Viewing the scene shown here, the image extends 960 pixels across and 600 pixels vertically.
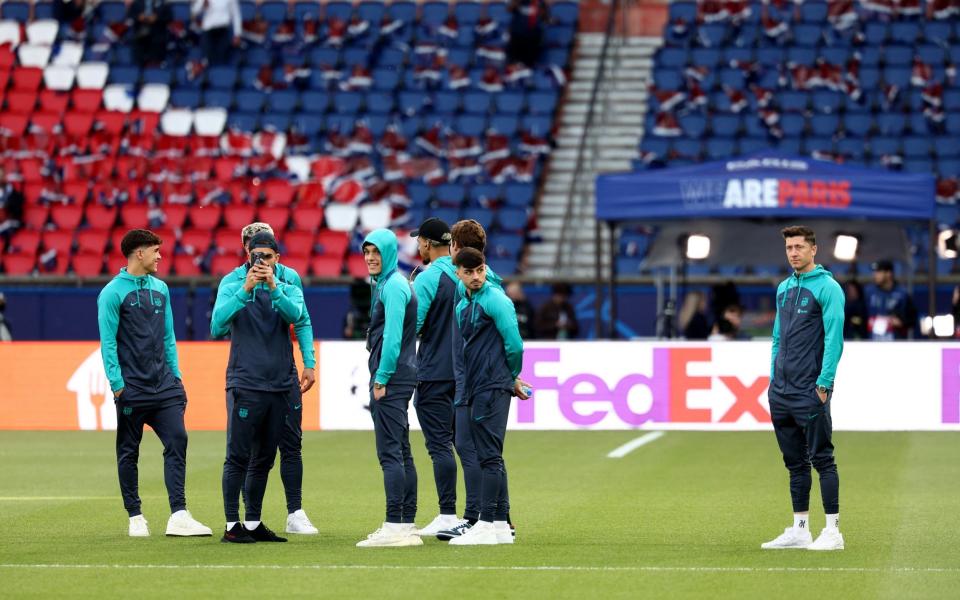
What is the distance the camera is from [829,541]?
1015 cm

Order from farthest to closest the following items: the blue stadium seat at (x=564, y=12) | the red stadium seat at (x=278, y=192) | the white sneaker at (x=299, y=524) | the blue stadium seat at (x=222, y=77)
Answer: the blue stadium seat at (x=564, y=12)
the blue stadium seat at (x=222, y=77)
the red stadium seat at (x=278, y=192)
the white sneaker at (x=299, y=524)

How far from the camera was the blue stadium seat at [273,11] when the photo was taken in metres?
34.0

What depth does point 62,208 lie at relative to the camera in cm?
Result: 3027

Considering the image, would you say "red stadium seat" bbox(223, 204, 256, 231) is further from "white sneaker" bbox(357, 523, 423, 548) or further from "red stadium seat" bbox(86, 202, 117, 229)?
"white sneaker" bbox(357, 523, 423, 548)

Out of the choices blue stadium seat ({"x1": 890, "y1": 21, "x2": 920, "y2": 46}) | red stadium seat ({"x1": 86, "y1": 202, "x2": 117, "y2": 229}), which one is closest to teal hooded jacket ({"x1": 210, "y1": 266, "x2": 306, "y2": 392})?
red stadium seat ({"x1": 86, "y1": 202, "x2": 117, "y2": 229})

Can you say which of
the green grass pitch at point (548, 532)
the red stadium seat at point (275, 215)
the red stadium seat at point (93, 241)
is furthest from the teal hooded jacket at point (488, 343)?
the red stadium seat at point (93, 241)

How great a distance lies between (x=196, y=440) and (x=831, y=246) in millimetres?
9467

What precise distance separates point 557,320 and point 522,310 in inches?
28.4

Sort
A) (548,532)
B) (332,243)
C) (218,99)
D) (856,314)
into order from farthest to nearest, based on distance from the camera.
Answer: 1. (218,99)
2. (332,243)
3. (856,314)
4. (548,532)

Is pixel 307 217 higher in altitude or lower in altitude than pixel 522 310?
higher

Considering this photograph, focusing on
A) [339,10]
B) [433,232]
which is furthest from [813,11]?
[433,232]

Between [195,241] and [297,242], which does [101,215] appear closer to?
[195,241]

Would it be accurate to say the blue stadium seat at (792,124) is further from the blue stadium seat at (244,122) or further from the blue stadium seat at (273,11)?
the blue stadium seat at (273,11)

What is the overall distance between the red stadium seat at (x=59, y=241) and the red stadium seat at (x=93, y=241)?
0.61 ft
